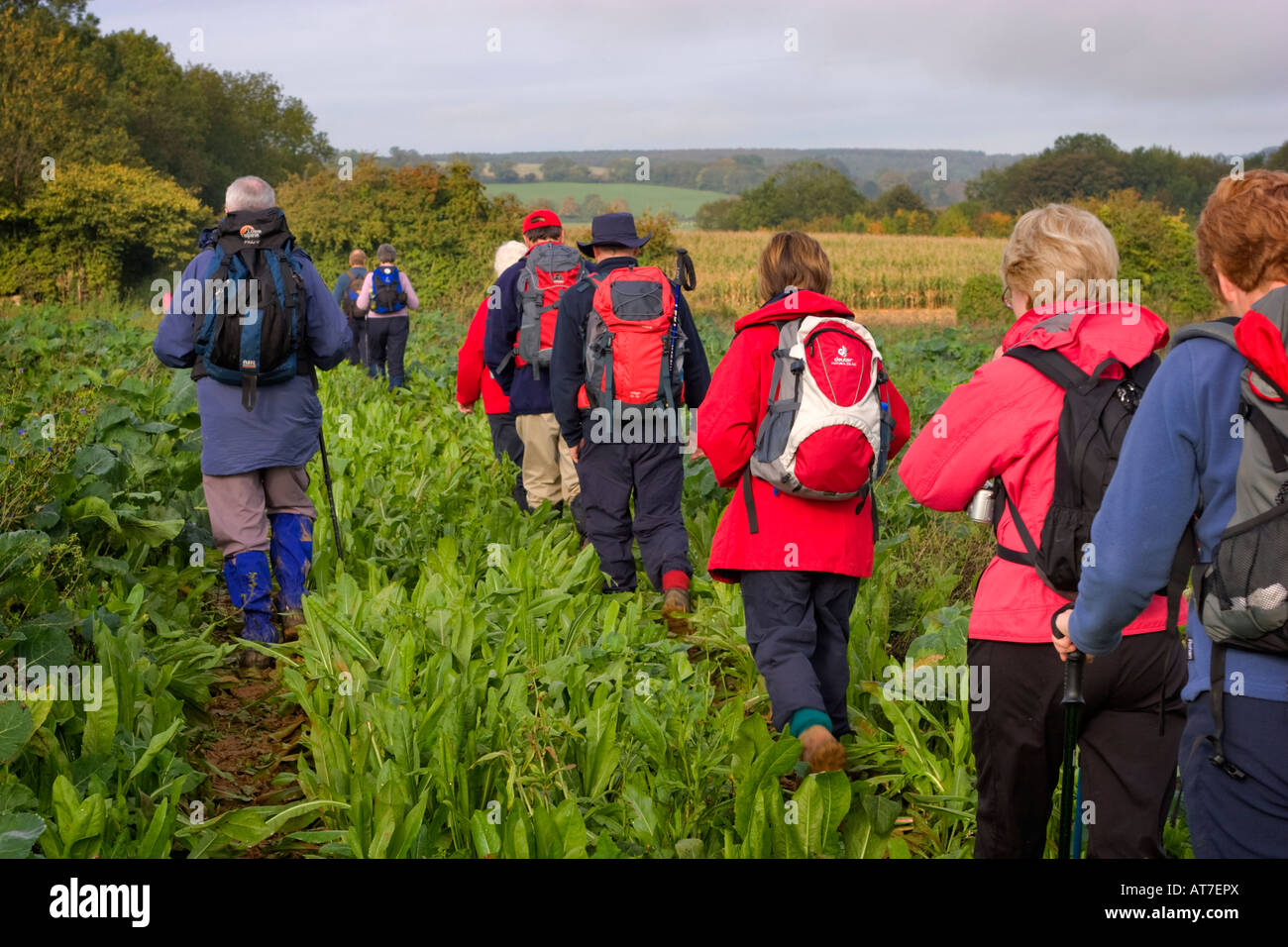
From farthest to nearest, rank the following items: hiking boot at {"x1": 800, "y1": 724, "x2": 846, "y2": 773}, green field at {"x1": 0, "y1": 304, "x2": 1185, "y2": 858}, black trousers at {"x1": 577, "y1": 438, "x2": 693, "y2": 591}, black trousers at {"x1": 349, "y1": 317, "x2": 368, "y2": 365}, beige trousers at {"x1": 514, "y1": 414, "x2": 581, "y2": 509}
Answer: black trousers at {"x1": 349, "y1": 317, "x2": 368, "y2": 365}, beige trousers at {"x1": 514, "y1": 414, "x2": 581, "y2": 509}, black trousers at {"x1": 577, "y1": 438, "x2": 693, "y2": 591}, hiking boot at {"x1": 800, "y1": 724, "x2": 846, "y2": 773}, green field at {"x1": 0, "y1": 304, "x2": 1185, "y2": 858}

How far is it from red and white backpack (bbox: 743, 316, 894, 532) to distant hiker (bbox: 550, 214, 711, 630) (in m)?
2.03

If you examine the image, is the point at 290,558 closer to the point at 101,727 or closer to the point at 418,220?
the point at 101,727

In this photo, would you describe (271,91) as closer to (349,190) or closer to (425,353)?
(349,190)

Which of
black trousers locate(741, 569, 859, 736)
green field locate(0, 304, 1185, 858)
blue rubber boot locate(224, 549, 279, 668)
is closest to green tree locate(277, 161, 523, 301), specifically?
green field locate(0, 304, 1185, 858)

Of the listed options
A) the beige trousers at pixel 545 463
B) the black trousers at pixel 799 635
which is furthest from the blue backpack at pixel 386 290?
the black trousers at pixel 799 635

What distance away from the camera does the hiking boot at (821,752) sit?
12.9 ft

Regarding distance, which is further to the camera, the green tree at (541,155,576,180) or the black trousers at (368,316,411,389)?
the green tree at (541,155,576,180)

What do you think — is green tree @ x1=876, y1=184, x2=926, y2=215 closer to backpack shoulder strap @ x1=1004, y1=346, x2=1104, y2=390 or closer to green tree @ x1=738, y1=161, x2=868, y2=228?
green tree @ x1=738, y1=161, x2=868, y2=228

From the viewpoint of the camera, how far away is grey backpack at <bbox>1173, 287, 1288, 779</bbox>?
2.10 meters

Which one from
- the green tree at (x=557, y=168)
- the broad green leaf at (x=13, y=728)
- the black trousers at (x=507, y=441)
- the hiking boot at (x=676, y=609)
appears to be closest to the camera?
the broad green leaf at (x=13, y=728)

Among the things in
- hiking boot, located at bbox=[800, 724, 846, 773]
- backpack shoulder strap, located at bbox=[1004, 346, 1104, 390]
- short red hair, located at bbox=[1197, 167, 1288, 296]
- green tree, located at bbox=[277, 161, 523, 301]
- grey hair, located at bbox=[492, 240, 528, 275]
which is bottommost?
hiking boot, located at bbox=[800, 724, 846, 773]

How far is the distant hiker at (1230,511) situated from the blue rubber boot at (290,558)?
4.55 metres

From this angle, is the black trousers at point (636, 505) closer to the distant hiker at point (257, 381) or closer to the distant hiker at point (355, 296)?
the distant hiker at point (257, 381)

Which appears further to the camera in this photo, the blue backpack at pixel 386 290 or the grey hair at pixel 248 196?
the blue backpack at pixel 386 290
